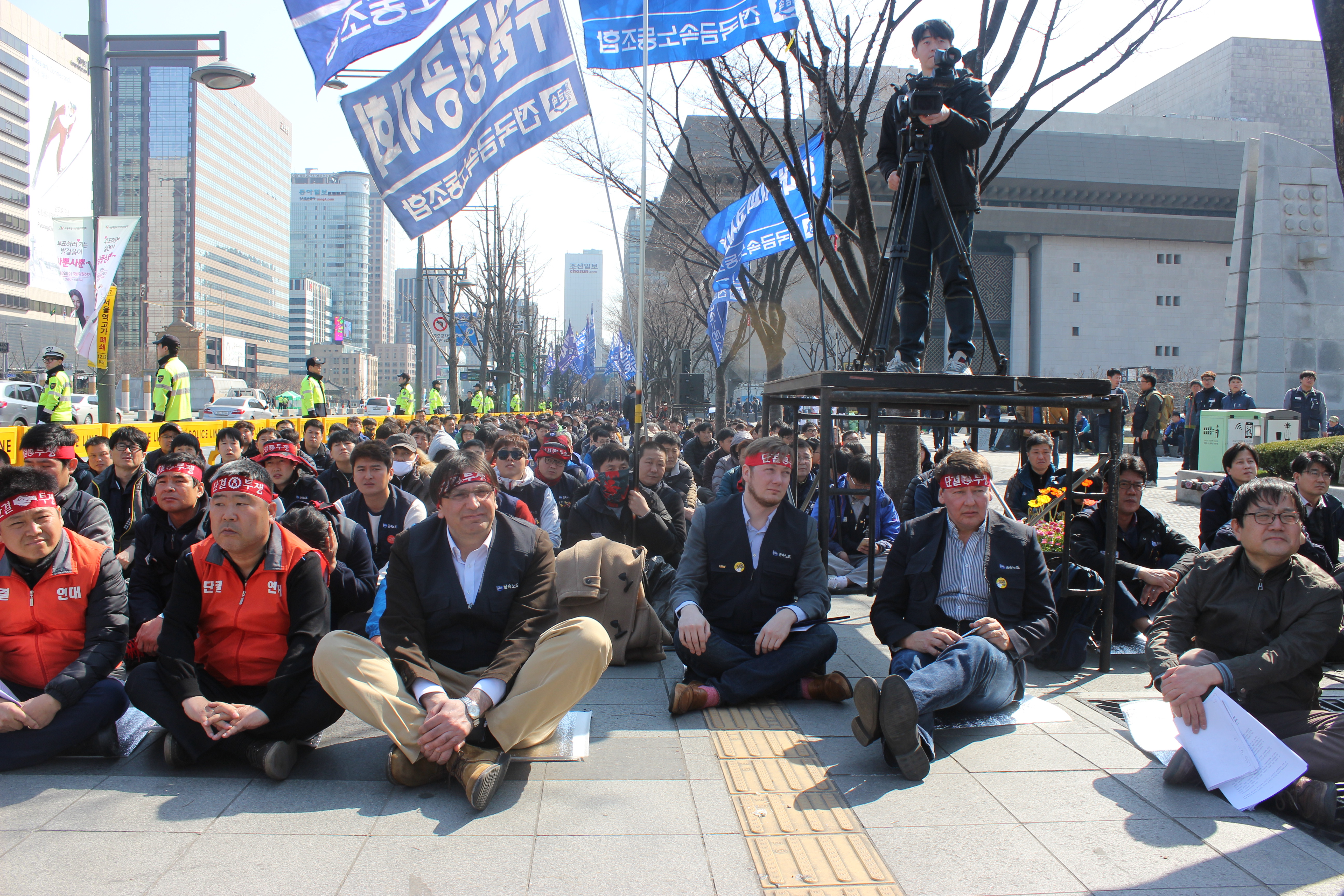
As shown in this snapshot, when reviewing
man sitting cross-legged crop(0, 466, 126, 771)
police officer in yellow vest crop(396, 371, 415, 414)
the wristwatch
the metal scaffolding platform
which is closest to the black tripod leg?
the metal scaffolding platform

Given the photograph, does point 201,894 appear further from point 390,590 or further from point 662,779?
point 662,779

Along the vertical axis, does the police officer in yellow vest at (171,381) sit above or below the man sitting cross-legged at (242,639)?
above

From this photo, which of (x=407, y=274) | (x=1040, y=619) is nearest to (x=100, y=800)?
(x=1040, y=619)

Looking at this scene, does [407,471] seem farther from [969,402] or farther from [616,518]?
[969,402]

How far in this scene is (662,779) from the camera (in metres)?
3.69

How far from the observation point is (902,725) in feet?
12.0

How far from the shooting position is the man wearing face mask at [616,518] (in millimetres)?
6445

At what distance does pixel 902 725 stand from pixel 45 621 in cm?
378

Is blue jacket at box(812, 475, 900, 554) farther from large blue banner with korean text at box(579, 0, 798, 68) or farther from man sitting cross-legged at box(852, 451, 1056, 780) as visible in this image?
large blue banner with korean text at box(579, 0, 798, 68)

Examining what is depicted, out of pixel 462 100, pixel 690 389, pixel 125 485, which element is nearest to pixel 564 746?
Answer: pixel 125 485

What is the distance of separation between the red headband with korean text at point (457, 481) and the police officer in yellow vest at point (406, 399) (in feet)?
66.3

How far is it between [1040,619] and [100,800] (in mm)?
4209

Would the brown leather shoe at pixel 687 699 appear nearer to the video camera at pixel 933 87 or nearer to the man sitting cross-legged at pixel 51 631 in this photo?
the man sitting cross-legged at pixel 51 631

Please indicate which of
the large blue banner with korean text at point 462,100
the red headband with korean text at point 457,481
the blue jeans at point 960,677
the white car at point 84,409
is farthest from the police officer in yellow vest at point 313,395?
the white car at point 84,409
